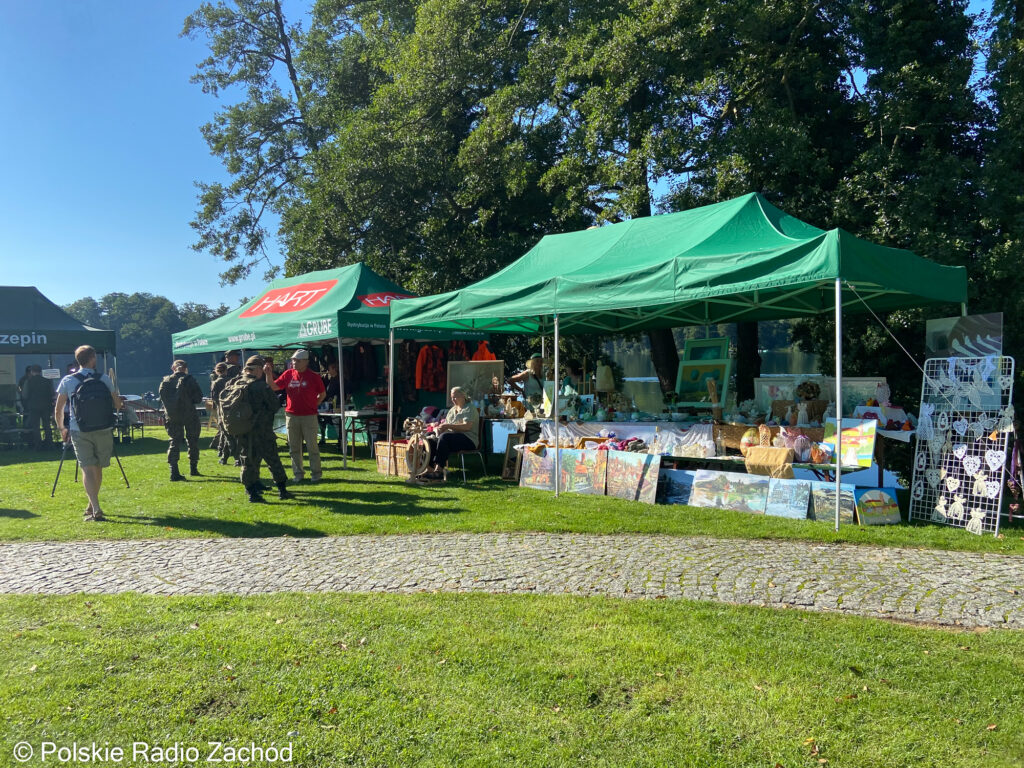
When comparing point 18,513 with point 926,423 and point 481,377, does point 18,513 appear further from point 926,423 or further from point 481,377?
point 926,423

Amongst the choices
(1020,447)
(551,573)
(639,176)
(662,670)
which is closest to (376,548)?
(551,573)

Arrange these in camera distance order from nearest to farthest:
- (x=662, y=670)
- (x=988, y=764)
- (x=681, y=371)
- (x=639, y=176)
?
1. (x=988, y=764)
2. (x=662, y=670)
3. (x=681, y=371)
4. (x=639, y=176)

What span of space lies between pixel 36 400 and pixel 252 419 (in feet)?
35.5

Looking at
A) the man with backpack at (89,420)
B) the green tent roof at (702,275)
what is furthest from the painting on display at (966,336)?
the man with backpack at (89,420)

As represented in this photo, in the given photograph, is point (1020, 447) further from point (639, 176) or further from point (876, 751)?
point (639, 176)

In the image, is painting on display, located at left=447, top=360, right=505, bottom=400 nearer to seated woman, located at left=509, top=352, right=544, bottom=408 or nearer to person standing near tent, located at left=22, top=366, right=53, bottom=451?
seated woman, located at left=509, top=352, right=544, bottom=408

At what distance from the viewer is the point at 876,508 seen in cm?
690

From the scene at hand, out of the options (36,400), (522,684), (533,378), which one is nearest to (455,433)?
(533,378)

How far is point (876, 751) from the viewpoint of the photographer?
294 cm

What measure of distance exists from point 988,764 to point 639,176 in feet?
35.4

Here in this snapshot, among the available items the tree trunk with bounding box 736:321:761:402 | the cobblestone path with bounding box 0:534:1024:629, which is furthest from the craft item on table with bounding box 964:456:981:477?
the tree trunk with bounding box 736:321:761:402

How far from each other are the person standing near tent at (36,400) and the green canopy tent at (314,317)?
334 centimetres

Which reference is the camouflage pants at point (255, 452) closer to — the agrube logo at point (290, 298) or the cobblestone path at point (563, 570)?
the cobblestone path at point (563, 570)

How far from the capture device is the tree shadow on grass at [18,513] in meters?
8.12
